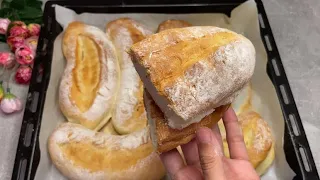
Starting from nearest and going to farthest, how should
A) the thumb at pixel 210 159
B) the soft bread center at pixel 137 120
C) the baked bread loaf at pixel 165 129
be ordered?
the thumb at pixel 210 159 → the baked bread loaf at pixel 165 129 → the soft bread center at pixel 137 120

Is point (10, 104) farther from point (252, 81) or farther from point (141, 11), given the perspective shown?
point (252, 81)

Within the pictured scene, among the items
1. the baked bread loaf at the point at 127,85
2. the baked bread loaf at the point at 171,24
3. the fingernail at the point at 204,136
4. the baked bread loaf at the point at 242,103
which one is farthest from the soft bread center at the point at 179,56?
the baked bread loaf at the point at 171,24

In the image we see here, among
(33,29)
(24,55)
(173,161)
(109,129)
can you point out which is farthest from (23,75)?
(173,161)

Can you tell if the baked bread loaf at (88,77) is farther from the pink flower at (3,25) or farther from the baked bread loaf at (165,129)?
the baked bread loaf at (165,129)

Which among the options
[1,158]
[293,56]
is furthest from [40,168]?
[293,56]

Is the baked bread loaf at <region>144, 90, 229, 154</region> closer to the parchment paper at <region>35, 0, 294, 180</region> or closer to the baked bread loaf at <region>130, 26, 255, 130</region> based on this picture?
the baked bread loaf at <region>130, 26, 255, 130</region>

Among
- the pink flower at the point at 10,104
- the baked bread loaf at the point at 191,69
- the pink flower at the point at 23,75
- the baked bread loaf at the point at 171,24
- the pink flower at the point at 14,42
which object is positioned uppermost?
the baked bread loaf at the point at 191,69

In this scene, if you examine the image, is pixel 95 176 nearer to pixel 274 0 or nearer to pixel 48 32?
pixel 48 32
